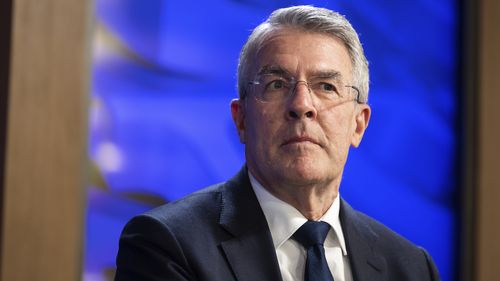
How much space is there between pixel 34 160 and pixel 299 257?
73cm

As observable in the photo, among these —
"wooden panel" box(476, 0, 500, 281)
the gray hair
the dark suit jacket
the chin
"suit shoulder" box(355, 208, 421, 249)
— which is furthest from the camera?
"wooden panel" box(476, 0, 500, 281)

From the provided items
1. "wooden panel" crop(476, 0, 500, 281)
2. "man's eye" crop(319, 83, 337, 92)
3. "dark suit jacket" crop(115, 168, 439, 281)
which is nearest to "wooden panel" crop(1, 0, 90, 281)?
"dark suit jacket" crop(115, 168, 439, 281)

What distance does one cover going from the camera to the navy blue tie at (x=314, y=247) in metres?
1.70

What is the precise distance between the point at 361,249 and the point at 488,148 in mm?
999

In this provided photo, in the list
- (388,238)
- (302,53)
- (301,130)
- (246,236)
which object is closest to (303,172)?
(301,130)

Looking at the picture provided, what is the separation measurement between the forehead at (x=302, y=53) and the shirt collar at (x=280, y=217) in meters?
0.31

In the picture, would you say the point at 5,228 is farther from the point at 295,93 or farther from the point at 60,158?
the point at 295,93

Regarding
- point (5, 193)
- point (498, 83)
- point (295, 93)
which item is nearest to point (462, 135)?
point (498, 83)

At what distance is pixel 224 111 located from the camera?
222cm

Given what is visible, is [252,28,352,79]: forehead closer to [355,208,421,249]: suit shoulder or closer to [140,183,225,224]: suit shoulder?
[140,183,225,224]: suit shoulder

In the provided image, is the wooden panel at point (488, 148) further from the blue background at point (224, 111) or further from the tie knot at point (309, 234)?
the tie knot at point (309, 234)

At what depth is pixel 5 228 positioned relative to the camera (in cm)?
176

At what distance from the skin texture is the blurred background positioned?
344 millimetres

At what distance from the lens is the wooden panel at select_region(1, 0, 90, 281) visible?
5.88ft
